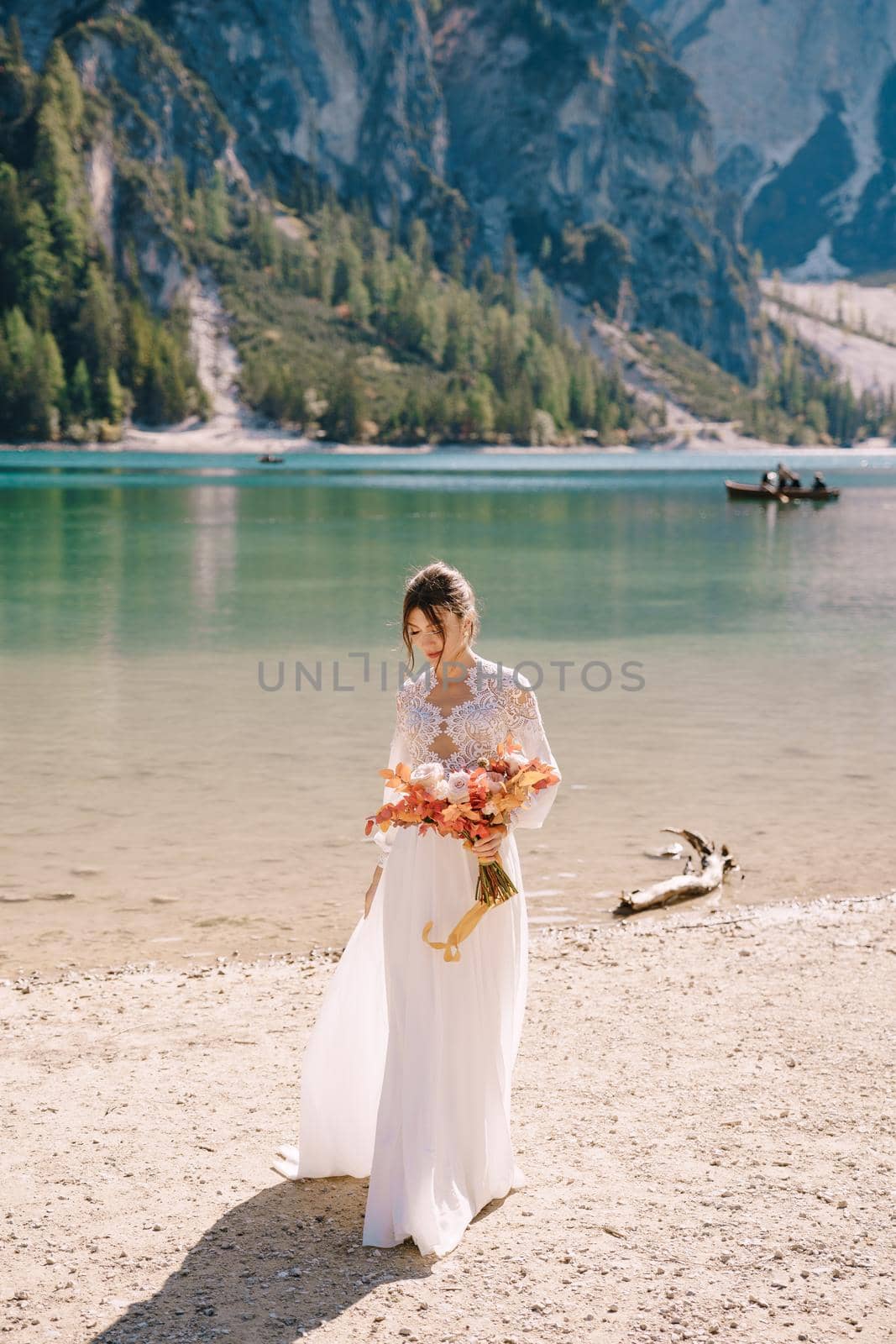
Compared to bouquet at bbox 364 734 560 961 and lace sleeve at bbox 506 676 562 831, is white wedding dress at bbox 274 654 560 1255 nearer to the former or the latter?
lace sleeve at bbox 506 676 562 831

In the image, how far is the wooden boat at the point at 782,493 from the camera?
9344 centimetres

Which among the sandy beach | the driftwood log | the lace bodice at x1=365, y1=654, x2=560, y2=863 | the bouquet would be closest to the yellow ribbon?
the bouquet

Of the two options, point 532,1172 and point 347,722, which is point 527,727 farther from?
point 347,722

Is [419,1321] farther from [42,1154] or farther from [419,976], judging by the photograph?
[42,1154]

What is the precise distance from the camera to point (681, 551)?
58719 millimetres

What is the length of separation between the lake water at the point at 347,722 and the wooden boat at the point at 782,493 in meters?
32.9

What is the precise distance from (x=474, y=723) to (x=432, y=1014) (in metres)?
1.28

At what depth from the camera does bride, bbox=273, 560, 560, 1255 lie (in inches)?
230

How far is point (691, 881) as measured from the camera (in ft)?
40.1

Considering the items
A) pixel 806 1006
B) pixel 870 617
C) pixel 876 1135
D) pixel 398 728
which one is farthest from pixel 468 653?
pixel 870 617

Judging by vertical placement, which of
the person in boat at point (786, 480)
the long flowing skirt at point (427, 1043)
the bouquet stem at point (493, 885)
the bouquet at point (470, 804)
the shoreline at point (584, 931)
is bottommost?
the shoreline at point (584, 931)

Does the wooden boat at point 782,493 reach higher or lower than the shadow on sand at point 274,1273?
higher

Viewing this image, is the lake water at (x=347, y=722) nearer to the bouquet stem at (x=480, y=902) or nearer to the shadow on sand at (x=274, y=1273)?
the shadow on sand at (x=274, y=1273)

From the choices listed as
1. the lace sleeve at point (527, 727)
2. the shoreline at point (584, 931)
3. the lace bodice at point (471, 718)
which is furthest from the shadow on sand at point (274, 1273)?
the shoreline at point (584, 931)
